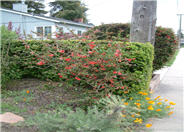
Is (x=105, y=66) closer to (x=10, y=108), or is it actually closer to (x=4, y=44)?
(x=10, y=108)

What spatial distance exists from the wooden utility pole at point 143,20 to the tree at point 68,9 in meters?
23.3

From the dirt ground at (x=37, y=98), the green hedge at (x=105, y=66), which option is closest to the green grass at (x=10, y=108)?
the dirt ground at (x=37, y=98)

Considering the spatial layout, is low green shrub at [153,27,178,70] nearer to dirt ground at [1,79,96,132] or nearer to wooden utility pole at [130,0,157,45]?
wooden utility pole at [130,0,157,45]

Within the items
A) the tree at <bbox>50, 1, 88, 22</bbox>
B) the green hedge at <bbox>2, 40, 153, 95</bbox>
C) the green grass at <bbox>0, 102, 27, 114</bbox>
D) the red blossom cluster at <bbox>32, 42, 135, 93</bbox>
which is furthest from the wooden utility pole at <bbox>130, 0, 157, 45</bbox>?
the tree at <bbox>50, 1, 88, 22</bbox>

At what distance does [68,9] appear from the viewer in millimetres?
29609

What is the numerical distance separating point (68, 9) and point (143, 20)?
84.2ft

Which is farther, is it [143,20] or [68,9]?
[68,9]

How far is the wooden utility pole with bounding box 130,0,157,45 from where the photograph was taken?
5.49m

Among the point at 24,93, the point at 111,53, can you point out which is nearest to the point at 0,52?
the point at 24,93

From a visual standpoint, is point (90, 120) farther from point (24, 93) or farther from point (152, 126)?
point (24, 93)

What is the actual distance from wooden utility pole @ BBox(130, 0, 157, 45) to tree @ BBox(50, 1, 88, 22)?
23282 mm

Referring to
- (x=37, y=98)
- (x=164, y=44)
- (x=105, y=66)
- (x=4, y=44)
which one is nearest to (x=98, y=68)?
(x=105, y=66)

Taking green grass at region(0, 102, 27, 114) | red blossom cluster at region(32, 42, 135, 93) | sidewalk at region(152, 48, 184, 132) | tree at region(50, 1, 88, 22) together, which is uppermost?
tree at region(50, 1, 88, 22)

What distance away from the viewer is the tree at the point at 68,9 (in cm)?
2841
